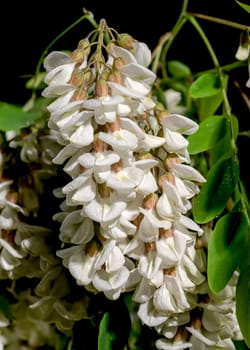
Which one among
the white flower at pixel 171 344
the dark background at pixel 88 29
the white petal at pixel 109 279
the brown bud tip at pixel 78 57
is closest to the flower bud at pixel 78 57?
the brown bud tip at pixel 78 57

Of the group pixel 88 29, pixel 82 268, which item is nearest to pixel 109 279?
pixel 82 268

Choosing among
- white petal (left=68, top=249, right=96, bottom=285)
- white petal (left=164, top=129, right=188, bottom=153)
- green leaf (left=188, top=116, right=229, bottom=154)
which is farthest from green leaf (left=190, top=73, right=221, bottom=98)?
white petal (left=68, top=249, right=96, bottom=285)

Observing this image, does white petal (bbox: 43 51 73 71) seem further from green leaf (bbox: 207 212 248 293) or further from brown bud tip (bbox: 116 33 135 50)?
green leaf (bbox: 207 212 248 293)

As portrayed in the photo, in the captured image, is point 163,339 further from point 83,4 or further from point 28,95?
point 83,4

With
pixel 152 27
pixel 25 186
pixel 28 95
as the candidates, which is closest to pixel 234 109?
pixel 152 27

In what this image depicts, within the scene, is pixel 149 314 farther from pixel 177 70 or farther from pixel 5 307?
pixel 177 70

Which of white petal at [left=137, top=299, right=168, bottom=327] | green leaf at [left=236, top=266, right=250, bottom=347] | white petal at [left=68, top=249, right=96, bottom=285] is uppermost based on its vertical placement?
white petal at [left=68, top=249, right=96, bottom=285]

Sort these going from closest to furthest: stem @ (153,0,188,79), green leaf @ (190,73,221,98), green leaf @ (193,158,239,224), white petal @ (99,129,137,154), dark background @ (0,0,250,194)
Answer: white petal @ (99,129,137,154) → green leaf @ (193,158,239,224) → green leaf @ (190,73,221,98) → stem @ (153,0,188,79) → dark background @ (0,0,250,194)
